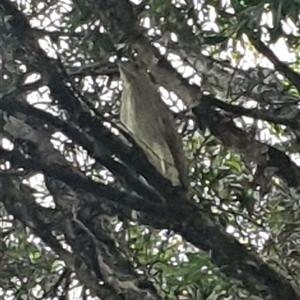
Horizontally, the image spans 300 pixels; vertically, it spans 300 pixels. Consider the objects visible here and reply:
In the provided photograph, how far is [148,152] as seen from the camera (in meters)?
1.35

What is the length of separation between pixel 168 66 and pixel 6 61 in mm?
314

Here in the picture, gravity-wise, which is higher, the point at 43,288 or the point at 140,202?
the point at 43,288

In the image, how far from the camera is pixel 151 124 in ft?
4.44

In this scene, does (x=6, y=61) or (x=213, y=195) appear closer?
(x=6, y=61)

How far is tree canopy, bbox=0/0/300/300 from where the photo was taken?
1.35 m

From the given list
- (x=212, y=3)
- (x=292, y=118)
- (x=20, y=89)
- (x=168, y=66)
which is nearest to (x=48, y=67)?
(x=20, y=89)

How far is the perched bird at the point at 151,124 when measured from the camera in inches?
53.2

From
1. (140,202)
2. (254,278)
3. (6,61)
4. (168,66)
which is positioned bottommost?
(254,278)

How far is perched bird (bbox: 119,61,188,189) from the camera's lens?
4.43ft

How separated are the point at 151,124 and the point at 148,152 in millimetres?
50

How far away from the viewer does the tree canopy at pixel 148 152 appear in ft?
4.42

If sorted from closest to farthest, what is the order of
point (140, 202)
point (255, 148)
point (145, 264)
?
1. point (140, 202)
2. point (255, 148)
3. point (145, 264)

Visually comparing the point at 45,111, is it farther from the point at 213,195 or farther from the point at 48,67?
the point at 213,195

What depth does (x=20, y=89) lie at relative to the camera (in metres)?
1.46
